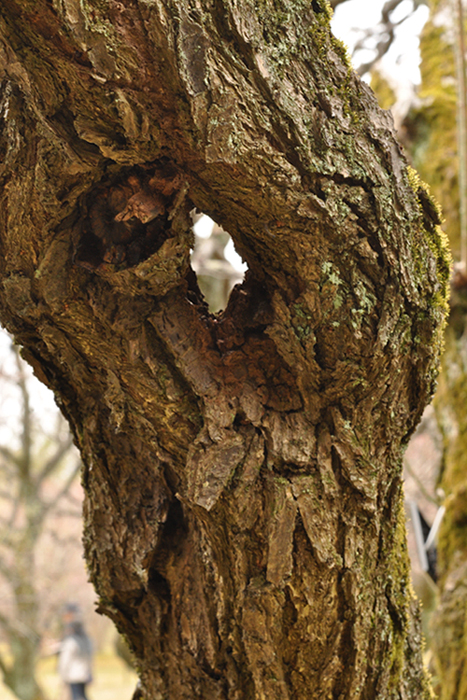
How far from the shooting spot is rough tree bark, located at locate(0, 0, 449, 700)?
1.11 meters

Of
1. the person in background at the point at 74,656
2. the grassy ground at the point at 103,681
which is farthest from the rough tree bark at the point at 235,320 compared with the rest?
the grassy ground at the point at 103,681

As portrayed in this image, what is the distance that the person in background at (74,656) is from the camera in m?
6.94

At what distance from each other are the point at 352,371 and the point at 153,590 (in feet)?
2.84

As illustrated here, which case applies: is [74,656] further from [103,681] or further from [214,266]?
[103,681]

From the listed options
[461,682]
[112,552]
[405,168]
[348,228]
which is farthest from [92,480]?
[461,682]

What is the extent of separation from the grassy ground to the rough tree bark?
47.0ft

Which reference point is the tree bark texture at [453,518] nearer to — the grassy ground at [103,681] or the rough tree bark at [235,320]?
the rough tree bark at [235,320]

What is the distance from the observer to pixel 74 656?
6.96 m

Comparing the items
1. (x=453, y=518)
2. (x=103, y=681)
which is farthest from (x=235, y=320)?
(x=103, y=681)

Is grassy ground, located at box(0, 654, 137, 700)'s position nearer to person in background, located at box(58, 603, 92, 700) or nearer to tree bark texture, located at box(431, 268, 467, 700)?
person in background, located at box(58, 603, 92, 700)

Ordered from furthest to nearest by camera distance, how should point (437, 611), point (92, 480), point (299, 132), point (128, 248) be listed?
point (437, 611)
point (92, 480)
point (128, 248)
point (299, 132)

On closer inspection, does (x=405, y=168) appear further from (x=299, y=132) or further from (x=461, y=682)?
(x=461, y=682)

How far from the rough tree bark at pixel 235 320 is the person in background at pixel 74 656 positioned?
244 inches

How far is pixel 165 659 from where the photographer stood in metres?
1.58
